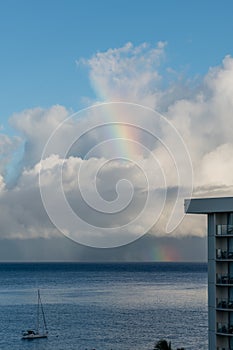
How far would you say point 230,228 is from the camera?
5672 centimetres

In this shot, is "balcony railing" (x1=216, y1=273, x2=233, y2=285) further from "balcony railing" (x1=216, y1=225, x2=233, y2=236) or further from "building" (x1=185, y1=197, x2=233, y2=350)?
"balcony railing" (x1=216, y1=225, x2=233, y2=236)

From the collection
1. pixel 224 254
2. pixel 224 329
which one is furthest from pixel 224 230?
pixel 224 329

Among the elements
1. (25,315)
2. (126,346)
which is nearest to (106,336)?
(126,346)

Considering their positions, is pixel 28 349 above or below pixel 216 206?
below

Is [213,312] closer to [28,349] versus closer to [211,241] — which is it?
[211,241]

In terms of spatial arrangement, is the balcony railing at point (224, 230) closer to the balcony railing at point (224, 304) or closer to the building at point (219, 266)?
the building at point (219, 266)

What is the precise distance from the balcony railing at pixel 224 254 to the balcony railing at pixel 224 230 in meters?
1.44

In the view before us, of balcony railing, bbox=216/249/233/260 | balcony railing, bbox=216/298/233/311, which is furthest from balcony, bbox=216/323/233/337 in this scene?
balcony railing, bbox=216/249/233/260

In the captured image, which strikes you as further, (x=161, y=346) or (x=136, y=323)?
(x=136, y=323)

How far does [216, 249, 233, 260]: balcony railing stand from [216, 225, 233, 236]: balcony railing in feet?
4.73

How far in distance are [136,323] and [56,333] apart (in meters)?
19.1

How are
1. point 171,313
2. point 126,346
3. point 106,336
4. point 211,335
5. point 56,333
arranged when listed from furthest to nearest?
point 171,313
point 56,333
point 106,336
point 126,346
point 211,335

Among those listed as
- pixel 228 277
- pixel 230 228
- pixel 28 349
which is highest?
pixel 230 228

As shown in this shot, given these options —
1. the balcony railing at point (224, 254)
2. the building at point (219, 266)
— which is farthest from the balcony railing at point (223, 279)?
the balcony railing at point (224, 254)
